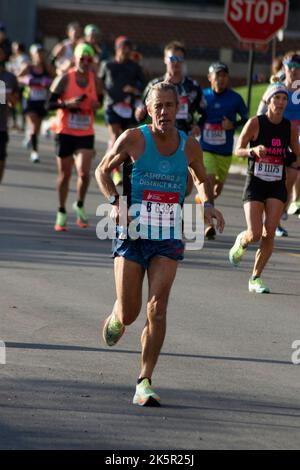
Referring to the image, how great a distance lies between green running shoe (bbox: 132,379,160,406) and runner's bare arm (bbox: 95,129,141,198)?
1.18 meters

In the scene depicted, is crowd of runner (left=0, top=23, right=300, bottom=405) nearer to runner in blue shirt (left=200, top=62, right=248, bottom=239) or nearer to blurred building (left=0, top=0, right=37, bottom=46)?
runner in blue shirt (left=200, top=62, right=248, bottom=239)

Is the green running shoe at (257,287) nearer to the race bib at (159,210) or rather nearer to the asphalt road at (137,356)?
the asphalt road at (137,356)

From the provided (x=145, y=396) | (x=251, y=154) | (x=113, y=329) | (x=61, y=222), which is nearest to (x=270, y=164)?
(x=251, y=154)

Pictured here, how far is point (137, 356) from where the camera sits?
9.63m

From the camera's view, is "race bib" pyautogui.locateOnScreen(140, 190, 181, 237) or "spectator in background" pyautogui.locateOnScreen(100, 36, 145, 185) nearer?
"race bib" pyautogui.locateOnScreen(140, 190, 181, 237)

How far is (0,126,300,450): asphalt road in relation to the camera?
7594 millimetres

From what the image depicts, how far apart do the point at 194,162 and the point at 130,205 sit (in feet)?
1.61

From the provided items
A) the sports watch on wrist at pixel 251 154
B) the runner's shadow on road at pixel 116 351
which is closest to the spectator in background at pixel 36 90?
the sports watch on wrist at pixel 251 154

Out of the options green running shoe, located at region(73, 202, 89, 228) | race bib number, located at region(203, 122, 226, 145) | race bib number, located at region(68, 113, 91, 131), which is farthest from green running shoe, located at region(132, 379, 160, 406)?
race bib number, located at region(203, 122, 226, 145)

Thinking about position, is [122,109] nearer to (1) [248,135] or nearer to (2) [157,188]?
(1) [248,135]

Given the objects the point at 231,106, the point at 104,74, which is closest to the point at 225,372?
the point at 231,106

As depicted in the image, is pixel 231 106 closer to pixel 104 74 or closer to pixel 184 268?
pixel 184 268

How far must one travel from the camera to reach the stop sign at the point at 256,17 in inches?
955

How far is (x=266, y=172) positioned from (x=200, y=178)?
386 cm
